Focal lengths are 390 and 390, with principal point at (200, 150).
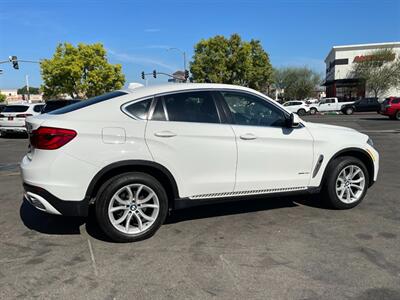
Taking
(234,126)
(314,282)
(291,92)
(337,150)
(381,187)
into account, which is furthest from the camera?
(291,92)

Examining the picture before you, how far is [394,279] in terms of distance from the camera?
11.0 ft

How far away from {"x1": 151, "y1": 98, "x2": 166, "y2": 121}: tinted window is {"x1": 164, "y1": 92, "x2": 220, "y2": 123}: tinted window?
6 cm

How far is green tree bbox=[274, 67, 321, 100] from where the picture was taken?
81.2 meters

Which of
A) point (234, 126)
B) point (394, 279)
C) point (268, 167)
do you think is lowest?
point (394, 279)

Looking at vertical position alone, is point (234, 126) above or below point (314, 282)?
above

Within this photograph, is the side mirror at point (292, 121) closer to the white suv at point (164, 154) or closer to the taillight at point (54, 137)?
the white suv at point (164, 154)

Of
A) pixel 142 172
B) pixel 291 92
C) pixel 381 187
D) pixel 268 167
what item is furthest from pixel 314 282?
pixel 291 92

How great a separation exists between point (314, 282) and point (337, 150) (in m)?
2.29

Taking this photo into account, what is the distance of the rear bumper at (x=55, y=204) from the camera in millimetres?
3947

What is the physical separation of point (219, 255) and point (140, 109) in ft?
5.72

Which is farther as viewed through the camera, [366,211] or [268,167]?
[366,211]

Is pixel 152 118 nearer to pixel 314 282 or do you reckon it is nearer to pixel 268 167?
pixel 268 167

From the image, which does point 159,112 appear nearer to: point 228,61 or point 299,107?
point 299,107

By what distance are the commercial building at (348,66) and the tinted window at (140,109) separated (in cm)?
6675
